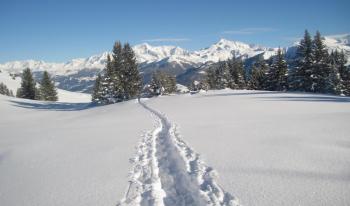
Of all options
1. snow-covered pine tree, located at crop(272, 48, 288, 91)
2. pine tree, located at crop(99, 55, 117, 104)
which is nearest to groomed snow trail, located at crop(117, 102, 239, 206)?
snow-covered pine tree, located at crop(272, 48, 288, 91)

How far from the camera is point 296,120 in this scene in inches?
563

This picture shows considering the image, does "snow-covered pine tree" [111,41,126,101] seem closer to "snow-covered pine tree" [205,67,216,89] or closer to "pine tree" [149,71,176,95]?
"pine tree" [149,71,176,95]

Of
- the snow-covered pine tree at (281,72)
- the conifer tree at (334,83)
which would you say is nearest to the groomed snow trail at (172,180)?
the conifer tree at (334,83)

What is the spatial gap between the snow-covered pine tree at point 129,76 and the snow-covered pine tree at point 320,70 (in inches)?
1202

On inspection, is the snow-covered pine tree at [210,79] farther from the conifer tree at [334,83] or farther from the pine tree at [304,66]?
the conifer tree at [334,83]

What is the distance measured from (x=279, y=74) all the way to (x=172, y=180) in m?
47.1

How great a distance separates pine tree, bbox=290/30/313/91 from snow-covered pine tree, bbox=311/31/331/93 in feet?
1.80

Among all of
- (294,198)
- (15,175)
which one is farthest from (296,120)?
(15,175)

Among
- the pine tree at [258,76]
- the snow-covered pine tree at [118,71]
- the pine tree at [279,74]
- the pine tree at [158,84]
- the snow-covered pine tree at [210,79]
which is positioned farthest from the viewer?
the snow-covered pine tree at [210,79]

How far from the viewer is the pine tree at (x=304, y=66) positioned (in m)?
44.5

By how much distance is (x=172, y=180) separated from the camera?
24.7 ft

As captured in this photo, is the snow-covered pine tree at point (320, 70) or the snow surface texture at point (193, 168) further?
the snow-covered pine tree at point (320, 70)

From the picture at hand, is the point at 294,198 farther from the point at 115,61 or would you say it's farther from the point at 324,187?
the point at 115,61

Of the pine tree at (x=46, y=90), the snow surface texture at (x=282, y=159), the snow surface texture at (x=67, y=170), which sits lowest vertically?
the snow surface texture at (x=67, y=170)
